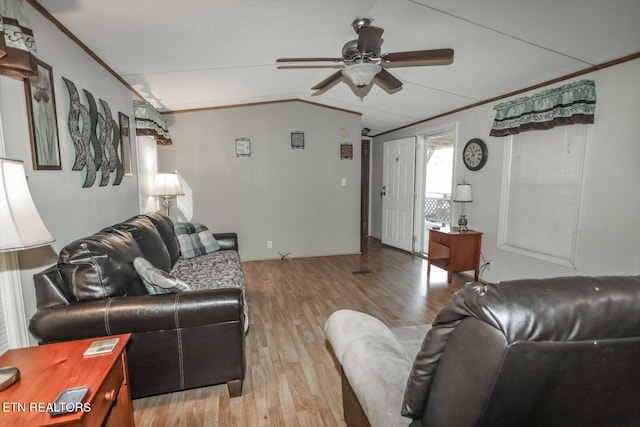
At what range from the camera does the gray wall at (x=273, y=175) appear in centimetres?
467

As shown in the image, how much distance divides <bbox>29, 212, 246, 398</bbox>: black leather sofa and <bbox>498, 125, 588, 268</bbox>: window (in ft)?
10.1

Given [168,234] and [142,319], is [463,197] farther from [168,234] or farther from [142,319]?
[142,319]

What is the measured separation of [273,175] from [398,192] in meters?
2.35

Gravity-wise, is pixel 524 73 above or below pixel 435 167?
above

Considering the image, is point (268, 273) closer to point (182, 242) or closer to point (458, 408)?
point (182, 242)

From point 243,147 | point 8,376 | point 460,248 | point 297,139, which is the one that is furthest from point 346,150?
point 8,376

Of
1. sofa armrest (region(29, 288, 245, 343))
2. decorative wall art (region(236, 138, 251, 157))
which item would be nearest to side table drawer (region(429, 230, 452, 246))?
sofa armrest (region(29, 288, 245, 343))

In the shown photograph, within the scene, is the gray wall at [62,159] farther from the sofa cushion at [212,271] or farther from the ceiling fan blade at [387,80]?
the ceiling fan blade at [387,80]

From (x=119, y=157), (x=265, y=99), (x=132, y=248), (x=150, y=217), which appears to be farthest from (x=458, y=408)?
(x=265, y=99)

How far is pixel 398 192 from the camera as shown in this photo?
5652 millimetres

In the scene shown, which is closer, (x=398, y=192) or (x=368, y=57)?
(x=368, y=57)

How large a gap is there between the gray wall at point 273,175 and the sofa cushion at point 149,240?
1.99 meters

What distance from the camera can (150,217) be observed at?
3064mm

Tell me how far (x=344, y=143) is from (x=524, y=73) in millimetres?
2731
